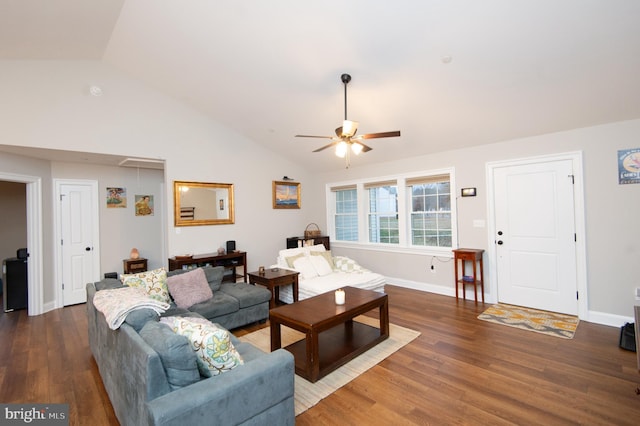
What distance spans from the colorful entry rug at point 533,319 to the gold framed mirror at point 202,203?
15.0ft

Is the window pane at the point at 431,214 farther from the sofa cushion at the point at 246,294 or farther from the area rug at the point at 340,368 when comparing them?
the sofa cushion at the point at 246,294

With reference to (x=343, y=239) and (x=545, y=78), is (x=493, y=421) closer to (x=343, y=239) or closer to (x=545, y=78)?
(x=545, y=78)

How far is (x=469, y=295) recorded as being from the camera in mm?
4852

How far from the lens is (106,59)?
4.36 m

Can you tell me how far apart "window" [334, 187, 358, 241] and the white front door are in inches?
186

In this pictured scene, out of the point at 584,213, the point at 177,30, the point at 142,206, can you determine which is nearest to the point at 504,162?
the point at 584,213

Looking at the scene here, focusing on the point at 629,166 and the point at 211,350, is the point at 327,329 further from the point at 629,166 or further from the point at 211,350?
the point at 629,166

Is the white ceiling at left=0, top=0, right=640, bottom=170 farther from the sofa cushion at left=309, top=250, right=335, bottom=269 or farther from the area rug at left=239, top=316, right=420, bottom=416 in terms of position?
the area rug at left=239, top=316, right=420, bottom=416

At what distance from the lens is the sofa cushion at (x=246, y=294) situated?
3.79m

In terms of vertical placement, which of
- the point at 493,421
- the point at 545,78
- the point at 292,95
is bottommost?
the point at 493,421

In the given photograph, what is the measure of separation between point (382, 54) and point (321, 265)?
3.27 meters

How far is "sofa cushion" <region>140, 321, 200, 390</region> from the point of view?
5.27ft

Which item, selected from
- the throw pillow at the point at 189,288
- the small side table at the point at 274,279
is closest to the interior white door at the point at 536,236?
the small side table at the point at 274,279

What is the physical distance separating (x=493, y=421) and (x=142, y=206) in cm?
623
